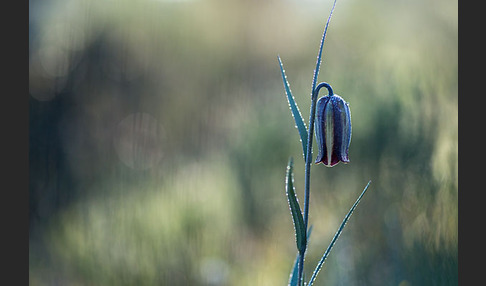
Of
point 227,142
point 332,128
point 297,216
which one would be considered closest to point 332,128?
point 332,128

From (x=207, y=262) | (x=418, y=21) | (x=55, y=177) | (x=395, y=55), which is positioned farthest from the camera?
→ (x=55, y=177)

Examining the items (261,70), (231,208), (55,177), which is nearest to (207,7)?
(261,70)

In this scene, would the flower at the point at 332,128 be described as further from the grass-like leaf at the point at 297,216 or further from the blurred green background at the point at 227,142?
the blurred green background at the point at 227,142

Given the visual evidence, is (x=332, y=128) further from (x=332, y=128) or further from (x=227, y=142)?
(x=227, y=142)

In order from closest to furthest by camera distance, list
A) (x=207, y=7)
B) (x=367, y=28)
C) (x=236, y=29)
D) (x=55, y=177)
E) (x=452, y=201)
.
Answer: (x=452, y=201), (x=55, y=177), (x=367, y=28), (x=236, y=29), (x=207, y=7)

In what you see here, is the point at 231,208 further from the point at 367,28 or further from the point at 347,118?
the point at 367,28

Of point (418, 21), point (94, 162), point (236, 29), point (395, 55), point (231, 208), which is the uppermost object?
point (236, 29)

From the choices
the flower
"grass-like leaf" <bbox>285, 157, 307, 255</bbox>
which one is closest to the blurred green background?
the flower
